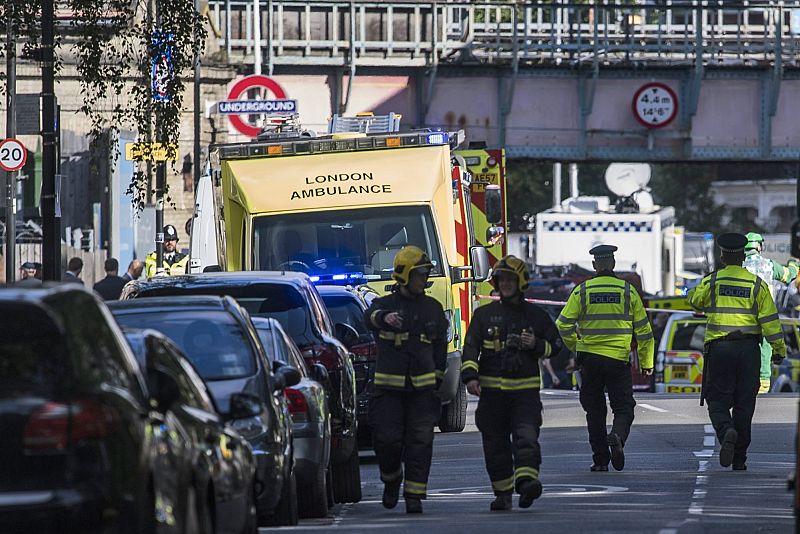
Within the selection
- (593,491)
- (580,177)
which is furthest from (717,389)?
(580,177)

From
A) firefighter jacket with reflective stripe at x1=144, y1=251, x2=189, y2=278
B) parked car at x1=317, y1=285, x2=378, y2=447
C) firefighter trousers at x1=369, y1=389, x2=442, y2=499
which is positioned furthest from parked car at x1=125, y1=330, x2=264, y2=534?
firefighter jacket with reflective stripe at x1=144, y1=251, x2=189, y2=278

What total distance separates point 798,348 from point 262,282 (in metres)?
15.7

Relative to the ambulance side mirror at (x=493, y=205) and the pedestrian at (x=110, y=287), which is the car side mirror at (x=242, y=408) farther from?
the ambulance side mirror at (x=493, y=205)

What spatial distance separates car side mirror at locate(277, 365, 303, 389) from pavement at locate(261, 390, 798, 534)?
83 cm

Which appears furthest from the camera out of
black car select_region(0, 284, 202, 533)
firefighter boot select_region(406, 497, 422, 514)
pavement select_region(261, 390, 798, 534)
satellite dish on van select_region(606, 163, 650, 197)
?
satellite dish on van select_region(606, 163, 650, 197)

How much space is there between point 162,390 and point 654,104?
34.7 metres

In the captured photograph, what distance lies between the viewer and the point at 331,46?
139 ft

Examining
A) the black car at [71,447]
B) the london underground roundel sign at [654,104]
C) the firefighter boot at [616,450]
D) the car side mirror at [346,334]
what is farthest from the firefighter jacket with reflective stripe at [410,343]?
the london underground roundel sign at [654,104]

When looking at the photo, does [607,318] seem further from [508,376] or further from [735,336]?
[508,376]

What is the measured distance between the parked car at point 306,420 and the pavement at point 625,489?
0.21 m

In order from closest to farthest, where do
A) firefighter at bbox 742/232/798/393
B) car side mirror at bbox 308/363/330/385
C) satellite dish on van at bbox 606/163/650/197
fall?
1. car side mirror at bbox 308/363/330/385
2. firefighter at bbox 742/232/798/393
3. satellite dish on van at bbox 606/163/650/197

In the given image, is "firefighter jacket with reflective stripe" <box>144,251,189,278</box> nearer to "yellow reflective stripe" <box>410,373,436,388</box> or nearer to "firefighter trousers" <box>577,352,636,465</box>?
"firefighter trousers" <box>577,352,636,465</box>

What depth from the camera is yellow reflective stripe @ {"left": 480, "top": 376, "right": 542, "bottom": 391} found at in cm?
1332

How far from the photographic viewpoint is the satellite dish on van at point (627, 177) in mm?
54344
